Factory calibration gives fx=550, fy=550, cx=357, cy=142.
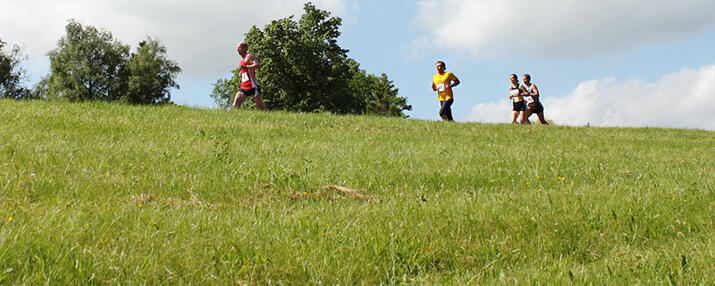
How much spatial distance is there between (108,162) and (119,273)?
3.77 m

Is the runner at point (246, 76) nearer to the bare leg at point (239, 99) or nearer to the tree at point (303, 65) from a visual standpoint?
the bare leg at point (239, 99)

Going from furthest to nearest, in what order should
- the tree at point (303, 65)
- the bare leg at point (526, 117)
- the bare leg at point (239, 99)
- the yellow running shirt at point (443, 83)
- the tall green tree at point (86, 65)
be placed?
1. the tall green tree at point (86, 65)
2. the tree at point (303, 65)
3. the bare leg at point (526, 117)
4. the yellow running shirt at point (443, 83)
5. the bare leg at point (239, 99)

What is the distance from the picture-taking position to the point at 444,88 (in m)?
18.2

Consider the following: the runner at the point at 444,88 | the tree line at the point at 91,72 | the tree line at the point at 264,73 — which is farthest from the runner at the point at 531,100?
the tree line at the point at 91,72

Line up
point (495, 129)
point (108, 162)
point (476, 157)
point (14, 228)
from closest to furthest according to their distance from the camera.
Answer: point (14, 228)
point (108, 162)
point (476, 157)
point (495, 129)

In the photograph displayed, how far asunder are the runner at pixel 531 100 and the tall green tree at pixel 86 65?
173 ft

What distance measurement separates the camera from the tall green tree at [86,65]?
A: 5984 centimetres

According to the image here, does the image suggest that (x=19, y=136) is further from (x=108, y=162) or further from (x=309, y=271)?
(x=309, y=271)

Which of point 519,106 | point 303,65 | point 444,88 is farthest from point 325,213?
point 303,65

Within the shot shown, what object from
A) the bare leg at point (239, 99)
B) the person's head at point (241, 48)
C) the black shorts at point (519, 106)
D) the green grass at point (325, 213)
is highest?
the person's head at point (241, 48)

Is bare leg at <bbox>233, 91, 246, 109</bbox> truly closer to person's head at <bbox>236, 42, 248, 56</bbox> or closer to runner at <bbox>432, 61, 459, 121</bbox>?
person's head at <bbox>236, 42, 248, 56</bbox>

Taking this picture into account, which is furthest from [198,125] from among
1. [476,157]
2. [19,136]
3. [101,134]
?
[476,157]

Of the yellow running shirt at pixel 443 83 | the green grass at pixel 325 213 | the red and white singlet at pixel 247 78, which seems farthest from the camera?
the yellow running shirt at pixel 443 83

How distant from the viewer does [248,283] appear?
3.37 metres
